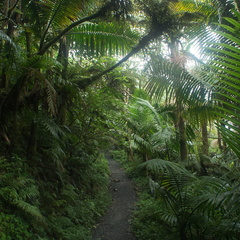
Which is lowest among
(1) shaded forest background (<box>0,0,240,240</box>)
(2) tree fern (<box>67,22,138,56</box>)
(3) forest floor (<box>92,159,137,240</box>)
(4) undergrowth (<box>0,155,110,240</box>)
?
(3) forest floor (<box>92,159,137,240</box>)

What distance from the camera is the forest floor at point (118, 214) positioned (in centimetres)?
519

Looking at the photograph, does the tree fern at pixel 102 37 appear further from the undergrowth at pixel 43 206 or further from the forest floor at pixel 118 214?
the forest floor at pixel 118 214

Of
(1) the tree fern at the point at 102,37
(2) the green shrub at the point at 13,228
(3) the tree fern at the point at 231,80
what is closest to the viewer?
(3) the tree fern at the point at 231,80

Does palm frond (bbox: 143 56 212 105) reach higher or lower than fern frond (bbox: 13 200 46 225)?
higher

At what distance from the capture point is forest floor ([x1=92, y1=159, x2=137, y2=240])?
519 centimetres

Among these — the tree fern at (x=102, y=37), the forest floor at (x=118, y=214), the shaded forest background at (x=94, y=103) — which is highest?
the tree fern at (x=102, y=37)

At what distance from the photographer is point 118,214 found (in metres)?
6.47

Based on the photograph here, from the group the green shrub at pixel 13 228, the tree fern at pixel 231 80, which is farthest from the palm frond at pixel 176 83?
the green shrub at pixel 13 228

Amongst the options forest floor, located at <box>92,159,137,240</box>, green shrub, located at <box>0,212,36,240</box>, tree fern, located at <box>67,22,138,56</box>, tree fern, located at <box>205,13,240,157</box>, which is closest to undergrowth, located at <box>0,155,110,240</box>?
green shrub, located at <box>0,212,36,240</box>

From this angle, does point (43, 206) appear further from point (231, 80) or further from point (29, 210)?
point (231, 80)

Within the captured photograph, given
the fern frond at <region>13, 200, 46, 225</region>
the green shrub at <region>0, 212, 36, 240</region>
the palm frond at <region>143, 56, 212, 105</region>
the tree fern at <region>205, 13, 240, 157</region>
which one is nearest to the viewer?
the tree fern at <region>205, 13, 240, 157</region>

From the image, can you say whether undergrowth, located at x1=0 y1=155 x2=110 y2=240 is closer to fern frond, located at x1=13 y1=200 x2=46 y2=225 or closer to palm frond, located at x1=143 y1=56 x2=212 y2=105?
fern frond, located at x1=13 y1=200 x2=46 y2=225

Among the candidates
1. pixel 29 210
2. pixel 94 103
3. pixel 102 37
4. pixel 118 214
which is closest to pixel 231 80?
pixel 29 210

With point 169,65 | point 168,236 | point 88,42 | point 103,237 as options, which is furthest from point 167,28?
point 103,237
